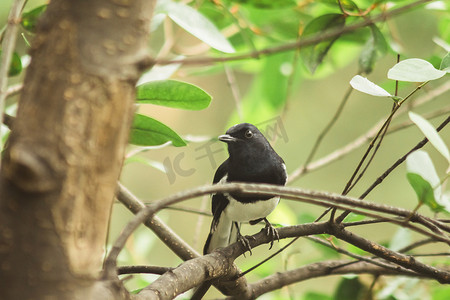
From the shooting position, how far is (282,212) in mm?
2469

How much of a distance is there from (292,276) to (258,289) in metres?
0.11

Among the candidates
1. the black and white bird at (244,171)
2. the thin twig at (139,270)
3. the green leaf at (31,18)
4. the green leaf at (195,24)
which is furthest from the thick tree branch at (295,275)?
the green leaf at (31,18)

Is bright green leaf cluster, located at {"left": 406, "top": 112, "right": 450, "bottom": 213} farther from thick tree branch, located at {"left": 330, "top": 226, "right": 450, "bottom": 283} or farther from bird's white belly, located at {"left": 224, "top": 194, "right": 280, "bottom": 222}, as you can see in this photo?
bird's white belly, located at {"left": 224, "top": 194, "right": 280, "bottom": 222}

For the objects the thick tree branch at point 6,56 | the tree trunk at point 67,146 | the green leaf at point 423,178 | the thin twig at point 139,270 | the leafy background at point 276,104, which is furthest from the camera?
the leafy background at point 276,104

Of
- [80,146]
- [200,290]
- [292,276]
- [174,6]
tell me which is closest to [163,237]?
[200,290]

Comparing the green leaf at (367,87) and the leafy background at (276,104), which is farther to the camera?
the leafy background at (276,104)

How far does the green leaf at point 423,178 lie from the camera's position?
1.02m

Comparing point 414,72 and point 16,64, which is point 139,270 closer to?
point 16,64

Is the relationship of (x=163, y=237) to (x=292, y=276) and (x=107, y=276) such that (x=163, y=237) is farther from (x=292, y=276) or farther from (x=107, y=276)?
(x=107, y=276)

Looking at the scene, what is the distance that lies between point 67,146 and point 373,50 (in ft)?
4.04

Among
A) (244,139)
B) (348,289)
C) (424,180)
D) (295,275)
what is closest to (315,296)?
(348,289)

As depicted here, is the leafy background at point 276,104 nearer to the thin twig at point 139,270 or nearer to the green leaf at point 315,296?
the green leaf at point 315,296

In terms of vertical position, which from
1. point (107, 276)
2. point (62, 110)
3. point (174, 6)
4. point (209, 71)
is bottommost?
point (107, 276)

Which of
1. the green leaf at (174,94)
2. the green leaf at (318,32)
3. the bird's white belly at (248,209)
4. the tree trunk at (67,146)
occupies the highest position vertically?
the green leaf at (318,32)
